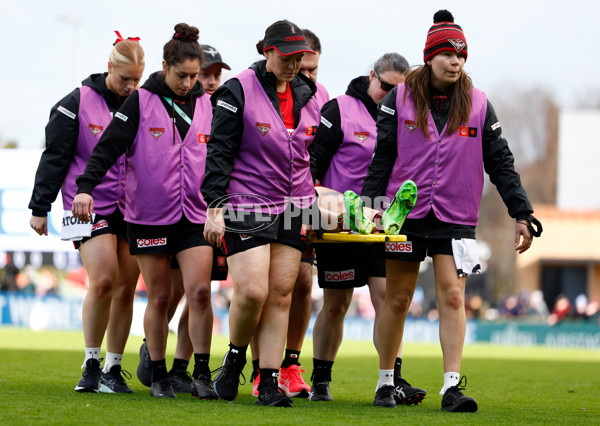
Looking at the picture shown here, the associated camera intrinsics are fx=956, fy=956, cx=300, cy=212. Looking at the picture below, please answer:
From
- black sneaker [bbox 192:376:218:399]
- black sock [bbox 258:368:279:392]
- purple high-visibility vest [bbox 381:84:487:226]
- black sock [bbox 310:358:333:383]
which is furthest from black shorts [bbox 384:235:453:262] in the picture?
black sneaker [bbox 192:376:218:399]

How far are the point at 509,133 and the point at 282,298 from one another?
51.5m

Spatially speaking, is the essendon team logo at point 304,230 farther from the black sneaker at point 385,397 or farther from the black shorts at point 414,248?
the black sneaker at point 385,397

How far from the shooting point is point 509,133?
2184 inches

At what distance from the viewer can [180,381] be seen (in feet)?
22.3

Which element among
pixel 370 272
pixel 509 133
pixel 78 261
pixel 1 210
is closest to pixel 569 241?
pixel 509 133

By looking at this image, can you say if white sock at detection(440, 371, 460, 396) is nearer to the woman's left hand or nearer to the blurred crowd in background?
the woman's left hand

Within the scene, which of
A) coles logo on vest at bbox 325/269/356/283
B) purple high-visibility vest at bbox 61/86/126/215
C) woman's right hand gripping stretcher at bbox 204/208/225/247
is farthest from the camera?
coles logo on vest at bbox 325/269/356/283

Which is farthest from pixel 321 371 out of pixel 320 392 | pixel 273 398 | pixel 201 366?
Result: pixel 273 398

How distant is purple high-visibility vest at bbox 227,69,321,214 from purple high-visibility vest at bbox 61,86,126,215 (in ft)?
3.90

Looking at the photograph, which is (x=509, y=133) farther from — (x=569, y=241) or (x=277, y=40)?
(x=277, y=40)

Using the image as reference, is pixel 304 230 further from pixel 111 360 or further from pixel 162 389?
pixel 111 360

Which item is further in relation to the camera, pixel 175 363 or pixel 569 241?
pixel 569 241

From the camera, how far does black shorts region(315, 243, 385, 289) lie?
22.6 feet

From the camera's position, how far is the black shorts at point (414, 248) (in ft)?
19.3
